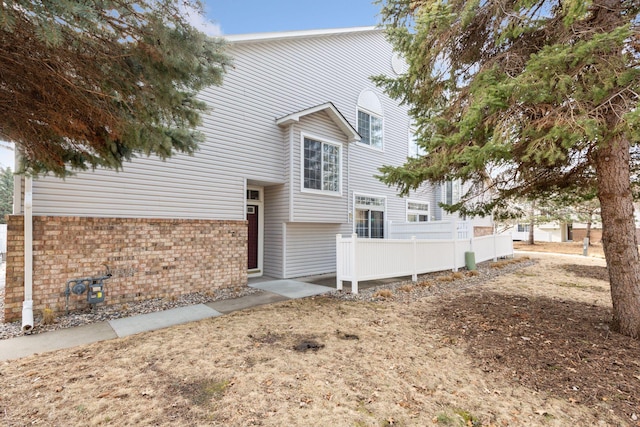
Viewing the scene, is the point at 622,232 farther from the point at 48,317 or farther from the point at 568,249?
the point at 568,249

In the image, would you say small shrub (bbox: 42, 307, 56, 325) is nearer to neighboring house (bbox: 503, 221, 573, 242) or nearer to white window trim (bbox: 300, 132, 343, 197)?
white window trim (bbox: 300, 132, 343, 197)

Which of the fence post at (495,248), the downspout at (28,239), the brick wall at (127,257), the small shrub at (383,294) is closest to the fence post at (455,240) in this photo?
the fence post at (495,248)

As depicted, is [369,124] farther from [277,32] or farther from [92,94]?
[92,94]

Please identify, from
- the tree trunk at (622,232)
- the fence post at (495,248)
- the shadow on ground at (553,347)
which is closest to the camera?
the shadow on ground at (553,347)

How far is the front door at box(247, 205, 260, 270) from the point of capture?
31.1 feet

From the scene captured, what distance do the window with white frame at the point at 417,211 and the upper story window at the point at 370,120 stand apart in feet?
10.9

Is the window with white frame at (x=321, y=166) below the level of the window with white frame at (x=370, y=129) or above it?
below

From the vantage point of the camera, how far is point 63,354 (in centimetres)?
389

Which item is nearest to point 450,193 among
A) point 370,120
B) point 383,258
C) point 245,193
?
point 370,120

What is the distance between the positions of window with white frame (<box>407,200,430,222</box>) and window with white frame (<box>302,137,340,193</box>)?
5.44 meters

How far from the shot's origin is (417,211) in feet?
48.4

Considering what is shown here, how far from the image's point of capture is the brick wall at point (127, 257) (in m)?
5.34

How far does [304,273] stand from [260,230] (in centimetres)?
192

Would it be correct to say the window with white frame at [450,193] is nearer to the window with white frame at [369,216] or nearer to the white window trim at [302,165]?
the window with white frame at [369,216]
